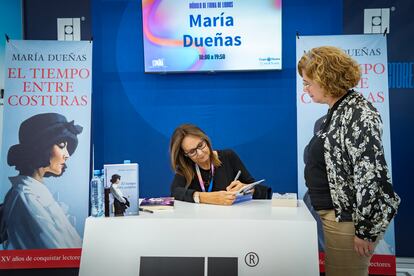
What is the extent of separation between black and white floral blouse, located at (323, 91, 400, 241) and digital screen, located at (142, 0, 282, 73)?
2240mm

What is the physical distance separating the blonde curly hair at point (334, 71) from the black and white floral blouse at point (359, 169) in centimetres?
6

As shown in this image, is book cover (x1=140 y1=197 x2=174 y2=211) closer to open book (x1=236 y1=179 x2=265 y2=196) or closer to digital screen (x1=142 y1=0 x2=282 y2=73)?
open book (x1=236 y1=179 x2=265 y2=196)

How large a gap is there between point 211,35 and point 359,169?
263 centimetres

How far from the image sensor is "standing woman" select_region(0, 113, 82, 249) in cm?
362

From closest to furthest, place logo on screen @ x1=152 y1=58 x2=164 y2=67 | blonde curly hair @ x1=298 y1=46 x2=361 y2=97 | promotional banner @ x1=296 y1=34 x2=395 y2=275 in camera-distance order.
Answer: blonde curly hair @ x1=298 y1=46 x2=361 y2=97 < promotional banner @ x1=296 y1=34 x2=395 y2=275 < logo on screen @ x1=152 y1=58 x2=164 y2=67

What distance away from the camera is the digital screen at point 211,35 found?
13.0ft

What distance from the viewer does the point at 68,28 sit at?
4180 mm

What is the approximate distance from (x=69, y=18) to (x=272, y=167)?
7.88 feet

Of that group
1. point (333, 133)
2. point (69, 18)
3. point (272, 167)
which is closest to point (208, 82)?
point (272, 167)

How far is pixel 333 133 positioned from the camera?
1.81 meters

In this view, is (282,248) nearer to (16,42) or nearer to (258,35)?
(258,35)

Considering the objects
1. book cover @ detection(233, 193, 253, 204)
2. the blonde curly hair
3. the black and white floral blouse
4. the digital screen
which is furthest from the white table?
the digital screen

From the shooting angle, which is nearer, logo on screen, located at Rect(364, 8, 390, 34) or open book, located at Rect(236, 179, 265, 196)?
open book, located at Rect(236, 179, 265, 196)

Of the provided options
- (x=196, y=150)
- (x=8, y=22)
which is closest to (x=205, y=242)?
(x=196, y=150)
